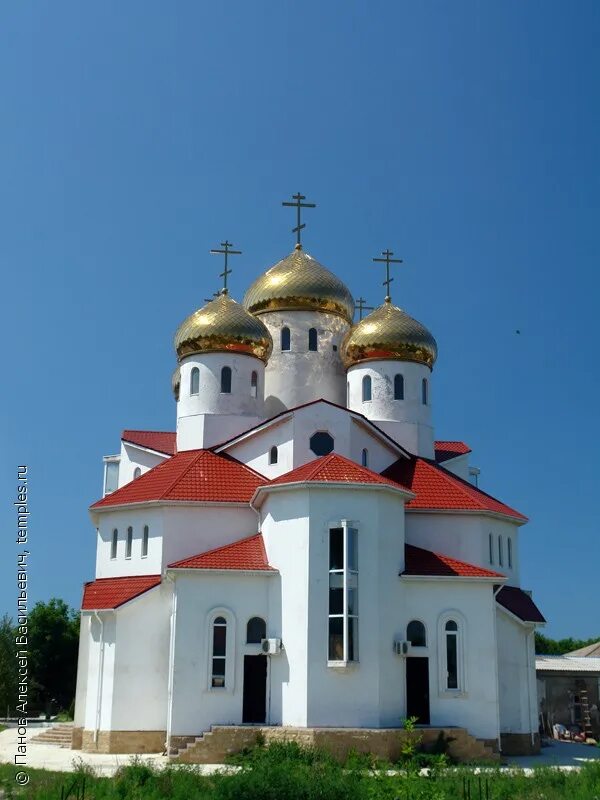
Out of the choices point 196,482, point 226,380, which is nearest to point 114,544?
point 196,482

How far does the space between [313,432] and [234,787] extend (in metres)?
13.6

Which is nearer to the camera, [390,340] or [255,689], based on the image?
[255,689]

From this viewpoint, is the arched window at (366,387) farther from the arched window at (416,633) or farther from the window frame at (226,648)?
the window frame at (226,648)

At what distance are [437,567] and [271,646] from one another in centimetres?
428

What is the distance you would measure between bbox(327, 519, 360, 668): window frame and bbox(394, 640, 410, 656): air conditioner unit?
3.19 feet

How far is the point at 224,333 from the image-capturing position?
2811cm

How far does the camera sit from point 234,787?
41.6ft

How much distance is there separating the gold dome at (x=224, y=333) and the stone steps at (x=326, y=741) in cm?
1143

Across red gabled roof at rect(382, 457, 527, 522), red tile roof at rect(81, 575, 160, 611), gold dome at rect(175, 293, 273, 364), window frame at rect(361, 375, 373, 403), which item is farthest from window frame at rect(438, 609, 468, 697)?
gold dome at rect(175, 293, 273, 364)

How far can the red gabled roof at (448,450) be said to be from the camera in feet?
102

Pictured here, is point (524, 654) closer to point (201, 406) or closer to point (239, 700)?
point (239, 700)

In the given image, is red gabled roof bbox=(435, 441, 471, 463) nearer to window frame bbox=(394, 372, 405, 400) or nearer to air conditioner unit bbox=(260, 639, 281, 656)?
window frame bbox=(394, 372, 405, 400)

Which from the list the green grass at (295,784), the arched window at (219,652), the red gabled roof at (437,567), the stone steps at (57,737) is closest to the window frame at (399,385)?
the red gabled roof at (437,567)

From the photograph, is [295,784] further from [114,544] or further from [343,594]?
[114,544]
